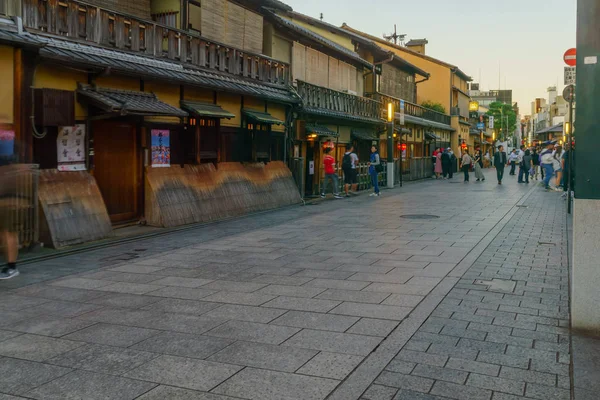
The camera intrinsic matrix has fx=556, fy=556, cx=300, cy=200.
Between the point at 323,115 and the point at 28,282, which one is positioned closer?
the point at 28,282

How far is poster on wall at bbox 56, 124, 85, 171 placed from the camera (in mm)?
11109

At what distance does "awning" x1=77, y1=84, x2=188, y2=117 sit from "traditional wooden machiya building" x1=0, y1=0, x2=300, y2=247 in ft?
0.10

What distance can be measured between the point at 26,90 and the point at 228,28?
8303 millimetres

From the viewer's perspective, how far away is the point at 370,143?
99.5 ft

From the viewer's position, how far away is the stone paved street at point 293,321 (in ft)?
13.7

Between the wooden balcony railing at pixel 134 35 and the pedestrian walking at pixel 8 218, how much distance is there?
12.0 feet

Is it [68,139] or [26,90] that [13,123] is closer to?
[26,90]

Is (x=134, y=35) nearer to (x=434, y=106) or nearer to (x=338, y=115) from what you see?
(x=338, y=115)

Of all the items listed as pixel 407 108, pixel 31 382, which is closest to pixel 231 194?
pixel 31 382

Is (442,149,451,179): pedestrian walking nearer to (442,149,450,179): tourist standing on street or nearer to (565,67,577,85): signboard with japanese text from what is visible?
(442,149,450,179): tourist standing on street

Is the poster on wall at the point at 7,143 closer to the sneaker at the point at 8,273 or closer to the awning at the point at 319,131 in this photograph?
the sneaker at the point at 8,273

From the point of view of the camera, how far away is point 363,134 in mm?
28812

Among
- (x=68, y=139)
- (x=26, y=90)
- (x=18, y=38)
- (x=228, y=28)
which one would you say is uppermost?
(x=228, y=28)

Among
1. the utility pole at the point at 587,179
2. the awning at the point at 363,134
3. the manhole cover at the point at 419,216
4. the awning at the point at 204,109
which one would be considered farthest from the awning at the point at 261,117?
the utility pole at the point at 587,179
